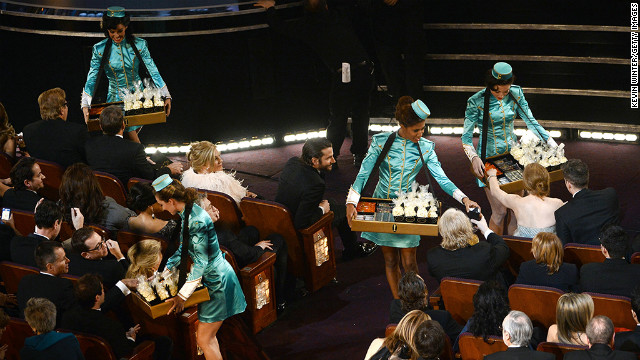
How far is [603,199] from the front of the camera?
5.46 m

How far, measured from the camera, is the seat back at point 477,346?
4320 millimetres

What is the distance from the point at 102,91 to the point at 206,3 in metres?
1.72

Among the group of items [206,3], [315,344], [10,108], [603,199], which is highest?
[206,3]

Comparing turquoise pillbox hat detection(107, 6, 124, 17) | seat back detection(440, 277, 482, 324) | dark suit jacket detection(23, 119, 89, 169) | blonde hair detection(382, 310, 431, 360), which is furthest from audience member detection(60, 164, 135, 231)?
blonde hair detection(382, 310, 431, 360)

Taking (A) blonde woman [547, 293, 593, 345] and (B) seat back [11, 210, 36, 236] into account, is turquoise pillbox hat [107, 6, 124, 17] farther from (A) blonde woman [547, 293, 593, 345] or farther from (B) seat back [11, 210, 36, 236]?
(A) blonde woman [547, 293, 593, 345]

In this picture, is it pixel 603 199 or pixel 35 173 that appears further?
pixel 35 173

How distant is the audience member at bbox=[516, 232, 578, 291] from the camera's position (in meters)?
4.84

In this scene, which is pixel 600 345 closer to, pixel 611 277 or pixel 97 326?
pixel 611 277

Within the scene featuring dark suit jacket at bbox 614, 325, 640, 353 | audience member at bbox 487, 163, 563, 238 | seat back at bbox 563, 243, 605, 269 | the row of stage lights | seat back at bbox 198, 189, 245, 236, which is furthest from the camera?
the row of stage lights

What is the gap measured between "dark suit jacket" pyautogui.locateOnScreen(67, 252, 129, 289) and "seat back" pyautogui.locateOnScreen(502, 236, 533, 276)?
2557 mm

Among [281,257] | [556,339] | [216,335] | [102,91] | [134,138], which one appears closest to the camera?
[556,339]

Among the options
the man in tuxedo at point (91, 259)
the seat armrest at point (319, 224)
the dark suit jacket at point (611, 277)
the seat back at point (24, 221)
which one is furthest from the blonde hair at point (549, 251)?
the seat back at point (24, 221)

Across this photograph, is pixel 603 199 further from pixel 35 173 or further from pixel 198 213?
pixel 35 173

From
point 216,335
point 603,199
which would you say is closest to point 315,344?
point 216,335
